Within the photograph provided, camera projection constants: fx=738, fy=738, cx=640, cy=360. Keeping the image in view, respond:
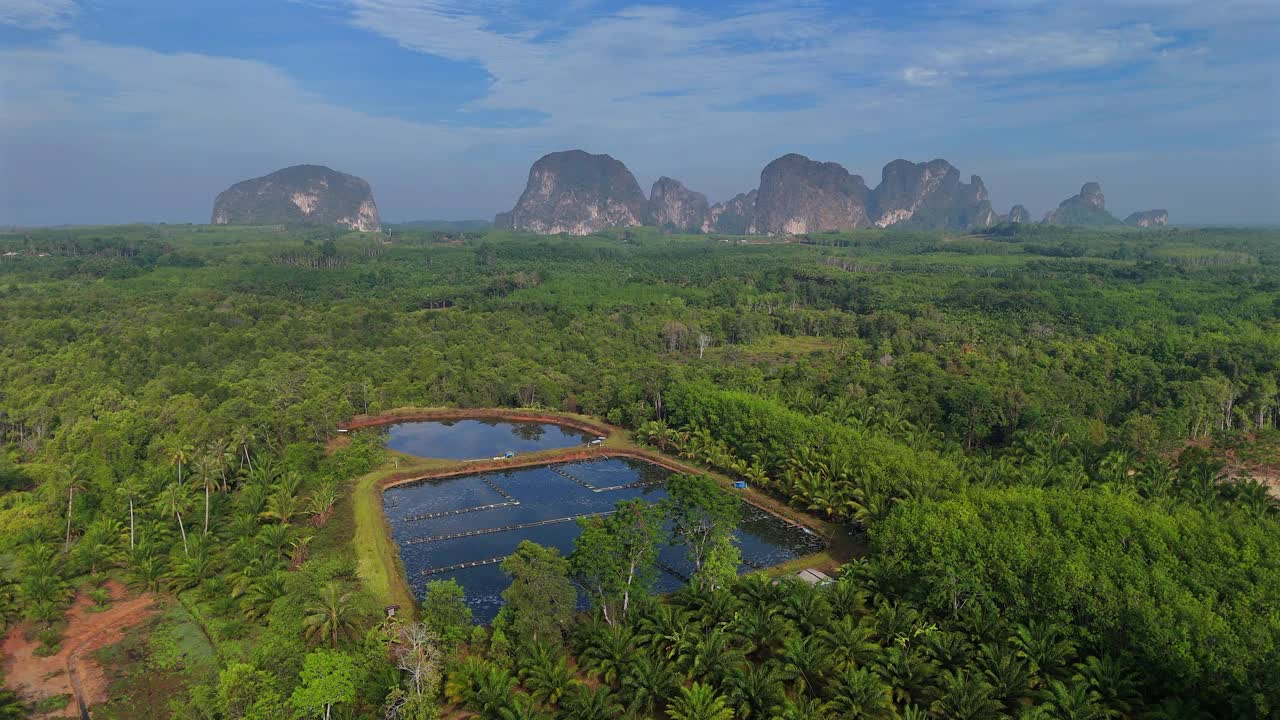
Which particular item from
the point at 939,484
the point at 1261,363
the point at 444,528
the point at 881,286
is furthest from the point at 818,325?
the point at 444,528

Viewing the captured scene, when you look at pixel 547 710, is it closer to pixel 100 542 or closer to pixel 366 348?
pixel 100 542

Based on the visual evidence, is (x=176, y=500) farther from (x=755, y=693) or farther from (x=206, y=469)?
(x=755, y=693)

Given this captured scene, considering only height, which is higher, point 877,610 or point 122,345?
point 122,345

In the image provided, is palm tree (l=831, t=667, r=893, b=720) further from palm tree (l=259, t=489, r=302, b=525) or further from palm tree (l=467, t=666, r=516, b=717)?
palm tree (l=259, t=489, r=302, b=525)

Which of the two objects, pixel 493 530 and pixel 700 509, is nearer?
pixel 700 509

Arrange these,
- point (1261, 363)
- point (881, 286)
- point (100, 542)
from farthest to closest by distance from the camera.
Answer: point (881, 286) < point (1261, 363) < point (100, 542)

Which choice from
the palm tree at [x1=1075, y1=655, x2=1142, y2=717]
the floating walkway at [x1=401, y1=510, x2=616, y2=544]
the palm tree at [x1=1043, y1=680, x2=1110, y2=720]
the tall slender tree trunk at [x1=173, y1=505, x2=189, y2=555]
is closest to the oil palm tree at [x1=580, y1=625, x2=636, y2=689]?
the floating walkway at [x1=401, y1=510, x2=616, y2=544]

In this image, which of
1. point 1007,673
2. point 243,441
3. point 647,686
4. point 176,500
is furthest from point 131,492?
point 1007,673
